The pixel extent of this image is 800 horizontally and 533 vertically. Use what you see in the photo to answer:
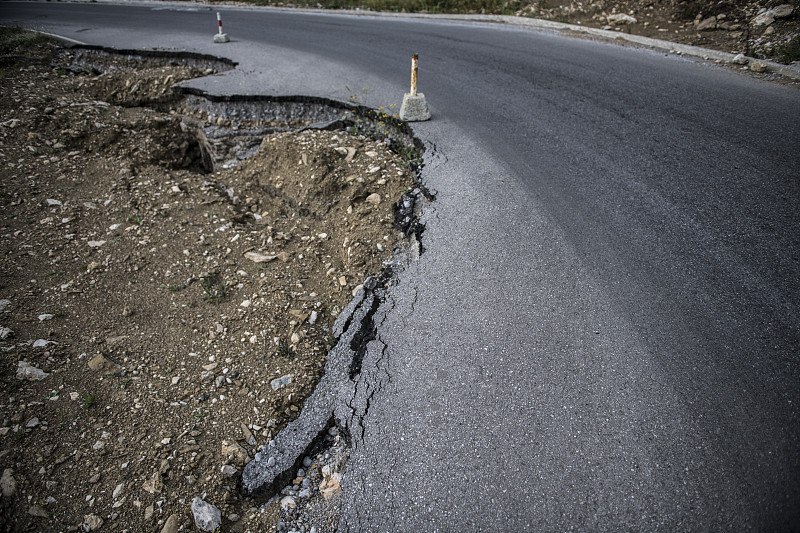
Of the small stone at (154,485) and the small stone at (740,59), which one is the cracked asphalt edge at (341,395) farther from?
the small stone at (740,59)

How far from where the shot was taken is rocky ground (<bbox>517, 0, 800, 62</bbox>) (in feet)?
23.8

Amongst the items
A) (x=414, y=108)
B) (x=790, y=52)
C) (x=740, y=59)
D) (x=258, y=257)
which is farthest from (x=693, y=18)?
(x=258, y=257)

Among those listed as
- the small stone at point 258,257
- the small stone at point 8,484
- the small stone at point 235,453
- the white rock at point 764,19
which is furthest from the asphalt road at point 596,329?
the white rock at point 764,19

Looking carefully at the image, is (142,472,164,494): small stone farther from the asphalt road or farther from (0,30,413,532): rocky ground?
the asphalt road

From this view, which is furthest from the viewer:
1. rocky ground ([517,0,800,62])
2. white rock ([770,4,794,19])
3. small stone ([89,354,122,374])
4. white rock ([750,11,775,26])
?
white rock ([750,11,775,26])

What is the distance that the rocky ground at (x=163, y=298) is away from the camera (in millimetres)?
2465

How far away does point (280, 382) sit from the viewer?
3018mm

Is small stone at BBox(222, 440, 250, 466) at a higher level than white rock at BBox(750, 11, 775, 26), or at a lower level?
lower

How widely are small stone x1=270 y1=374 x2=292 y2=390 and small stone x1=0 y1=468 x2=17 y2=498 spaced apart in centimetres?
151

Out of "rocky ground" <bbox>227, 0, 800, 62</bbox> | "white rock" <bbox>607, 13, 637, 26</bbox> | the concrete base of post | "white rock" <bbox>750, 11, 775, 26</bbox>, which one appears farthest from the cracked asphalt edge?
"white rock" <bbox>607, 13, 637, 26</bbox>

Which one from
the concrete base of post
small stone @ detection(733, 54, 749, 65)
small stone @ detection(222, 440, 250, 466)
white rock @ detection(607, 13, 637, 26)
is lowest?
small stone @ detection(222, 440, 250, 466)

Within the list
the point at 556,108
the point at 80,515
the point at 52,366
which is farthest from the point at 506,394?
the point at 556,108

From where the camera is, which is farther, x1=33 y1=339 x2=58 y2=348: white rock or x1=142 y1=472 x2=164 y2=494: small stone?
x1=33 y1=339 x2=58 y2=348: white rock

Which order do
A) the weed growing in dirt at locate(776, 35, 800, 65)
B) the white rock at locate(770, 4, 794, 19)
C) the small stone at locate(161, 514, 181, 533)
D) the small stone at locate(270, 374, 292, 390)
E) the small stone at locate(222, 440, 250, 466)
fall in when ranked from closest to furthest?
the small stone at locate(161, 514, 181, 533)
the small stone at locate(222, 440, 250, 466)
the small stone at locate(270, 374, 292, 390)
the weed growing in dirt at locate(776, 35, 800, 65)
the white rock at locate(770, 4, 794, 19)
